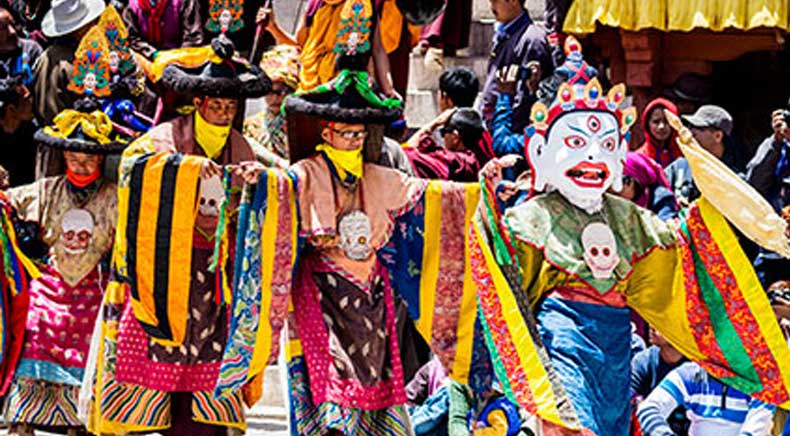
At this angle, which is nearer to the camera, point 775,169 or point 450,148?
point 450,148

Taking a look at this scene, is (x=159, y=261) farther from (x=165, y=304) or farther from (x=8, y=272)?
(x=8, y=272)

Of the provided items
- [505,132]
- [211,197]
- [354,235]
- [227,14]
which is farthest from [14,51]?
[354,235]

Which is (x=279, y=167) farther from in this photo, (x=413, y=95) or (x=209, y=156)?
(x=413, y=95)

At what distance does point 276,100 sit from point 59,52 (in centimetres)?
140

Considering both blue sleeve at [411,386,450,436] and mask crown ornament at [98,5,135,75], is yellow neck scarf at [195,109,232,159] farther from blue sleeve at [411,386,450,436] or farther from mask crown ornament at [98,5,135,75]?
blue sleeve at [411,386,450,436]

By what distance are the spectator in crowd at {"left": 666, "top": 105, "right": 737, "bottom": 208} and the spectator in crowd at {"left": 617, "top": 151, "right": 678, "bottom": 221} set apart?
0.92 ft

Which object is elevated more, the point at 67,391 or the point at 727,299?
the point at 727,299

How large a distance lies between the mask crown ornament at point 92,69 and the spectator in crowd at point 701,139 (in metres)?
2.94

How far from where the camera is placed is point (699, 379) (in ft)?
35.6

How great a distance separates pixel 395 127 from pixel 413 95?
6.50 ft

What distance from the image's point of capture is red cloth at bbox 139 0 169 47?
14.3 meters

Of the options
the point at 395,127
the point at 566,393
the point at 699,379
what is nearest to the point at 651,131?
the point at 395,127

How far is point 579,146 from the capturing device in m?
10.3


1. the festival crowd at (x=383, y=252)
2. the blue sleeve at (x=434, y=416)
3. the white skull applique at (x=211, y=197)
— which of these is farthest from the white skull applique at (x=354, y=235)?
the blue sleeve at (x=434, y=416)
